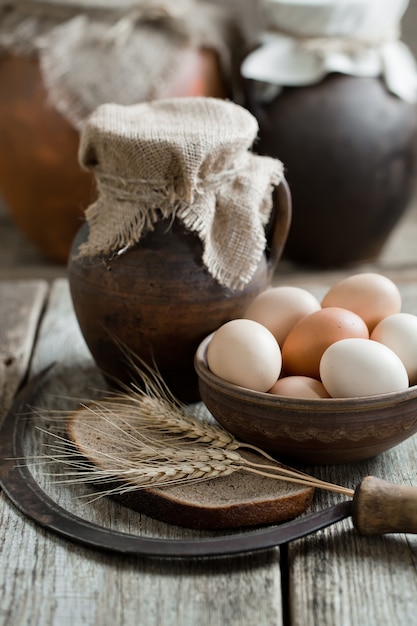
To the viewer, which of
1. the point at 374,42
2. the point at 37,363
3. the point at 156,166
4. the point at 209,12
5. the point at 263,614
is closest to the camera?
the point at 263,614

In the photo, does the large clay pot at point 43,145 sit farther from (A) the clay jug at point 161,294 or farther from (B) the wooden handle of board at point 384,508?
(B) the wooden handle of board at point 384,508

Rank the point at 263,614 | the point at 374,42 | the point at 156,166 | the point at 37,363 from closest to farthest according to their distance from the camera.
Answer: the point at 263,614 → the point at 156,166 → the point at 37,363 → the point at 374,42

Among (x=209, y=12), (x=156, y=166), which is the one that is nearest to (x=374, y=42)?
(x=209, y=12)

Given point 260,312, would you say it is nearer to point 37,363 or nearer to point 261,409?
point 261,409

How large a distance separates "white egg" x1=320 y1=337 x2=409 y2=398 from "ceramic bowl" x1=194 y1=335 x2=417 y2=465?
0.02 meters

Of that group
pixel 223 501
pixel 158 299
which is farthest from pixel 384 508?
pixel 158 299

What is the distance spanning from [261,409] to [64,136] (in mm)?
1485

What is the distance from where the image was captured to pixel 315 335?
1.05 m

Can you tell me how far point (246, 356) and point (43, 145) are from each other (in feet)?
4.80

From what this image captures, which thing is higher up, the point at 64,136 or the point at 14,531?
the point at 14,531

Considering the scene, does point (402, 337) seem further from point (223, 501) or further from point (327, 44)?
point (327, 44)

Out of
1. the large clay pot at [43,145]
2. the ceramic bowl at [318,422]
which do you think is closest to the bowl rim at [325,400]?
the ceramic bowl at [318,422]

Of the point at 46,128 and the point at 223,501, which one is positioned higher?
the point at 223,501

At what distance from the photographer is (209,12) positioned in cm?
247
